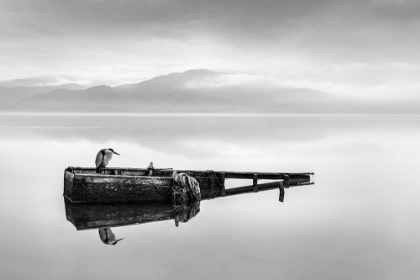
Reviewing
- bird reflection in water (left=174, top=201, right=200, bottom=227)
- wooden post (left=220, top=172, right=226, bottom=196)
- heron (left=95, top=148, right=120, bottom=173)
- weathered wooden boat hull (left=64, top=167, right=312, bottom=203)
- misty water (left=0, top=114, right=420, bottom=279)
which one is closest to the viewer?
misty water (left=0, top=114, right=420, bottom=279)

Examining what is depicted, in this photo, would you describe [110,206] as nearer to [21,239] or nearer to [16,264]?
[21,239]

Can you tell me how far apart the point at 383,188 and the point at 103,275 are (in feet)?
52.0

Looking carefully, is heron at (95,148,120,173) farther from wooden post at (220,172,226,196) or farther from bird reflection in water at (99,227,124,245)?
wooden post at (220,172,226,196)

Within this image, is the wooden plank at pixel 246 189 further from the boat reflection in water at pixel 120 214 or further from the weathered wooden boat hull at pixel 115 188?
the weathered wooden boat hull at pixel 115 188

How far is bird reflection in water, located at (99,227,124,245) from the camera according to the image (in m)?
13.3

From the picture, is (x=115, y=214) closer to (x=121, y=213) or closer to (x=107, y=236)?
(x=121, y=213)

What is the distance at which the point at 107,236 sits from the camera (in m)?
13.9

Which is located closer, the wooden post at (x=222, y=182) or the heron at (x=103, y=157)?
the heron at (x=103, y=157)

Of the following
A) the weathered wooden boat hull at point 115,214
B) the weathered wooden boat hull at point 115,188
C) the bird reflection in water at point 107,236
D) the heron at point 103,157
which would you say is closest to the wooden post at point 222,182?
the weathered wooden boat hull at point 115,188

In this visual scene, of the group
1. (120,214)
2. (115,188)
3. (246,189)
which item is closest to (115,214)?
(120,214)

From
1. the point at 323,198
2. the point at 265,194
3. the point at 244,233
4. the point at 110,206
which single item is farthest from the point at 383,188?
the point at 110,206

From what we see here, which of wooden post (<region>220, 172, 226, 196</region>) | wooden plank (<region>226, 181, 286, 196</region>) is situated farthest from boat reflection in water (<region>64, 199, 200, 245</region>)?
wooden plank (<region>226, 181, 286, 196</region>)

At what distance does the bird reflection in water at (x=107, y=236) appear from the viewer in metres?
13.3

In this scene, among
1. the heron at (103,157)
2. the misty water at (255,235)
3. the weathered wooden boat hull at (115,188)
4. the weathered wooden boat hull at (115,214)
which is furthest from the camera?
the heron at (103,157)
